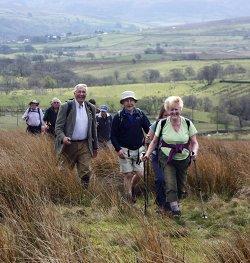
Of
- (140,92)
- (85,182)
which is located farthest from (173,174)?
(140,92)

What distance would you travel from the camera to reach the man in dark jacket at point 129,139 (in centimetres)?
754

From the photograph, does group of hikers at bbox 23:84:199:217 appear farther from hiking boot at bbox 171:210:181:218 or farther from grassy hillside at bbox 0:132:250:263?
grassy hillside at bbox 0:132:250:263

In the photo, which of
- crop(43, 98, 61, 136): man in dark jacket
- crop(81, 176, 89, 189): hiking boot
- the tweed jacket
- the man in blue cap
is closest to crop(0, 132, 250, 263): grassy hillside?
crop(81, 176, 89, 189): hiking boot

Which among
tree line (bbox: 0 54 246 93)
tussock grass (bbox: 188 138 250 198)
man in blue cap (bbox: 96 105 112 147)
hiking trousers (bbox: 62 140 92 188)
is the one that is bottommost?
tree line (bbox: 0 54 246 93)

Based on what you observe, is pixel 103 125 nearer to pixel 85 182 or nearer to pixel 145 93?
pixel 85 182

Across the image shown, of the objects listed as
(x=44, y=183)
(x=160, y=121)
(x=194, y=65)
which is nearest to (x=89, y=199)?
(x=44, y=183)

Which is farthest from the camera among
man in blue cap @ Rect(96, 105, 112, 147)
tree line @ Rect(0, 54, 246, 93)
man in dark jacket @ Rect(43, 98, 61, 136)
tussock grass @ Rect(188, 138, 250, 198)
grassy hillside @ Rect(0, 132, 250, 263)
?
tree line @ Rect(0, 54, 246, 93)

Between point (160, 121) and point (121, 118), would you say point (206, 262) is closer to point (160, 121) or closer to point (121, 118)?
point (160, 121)

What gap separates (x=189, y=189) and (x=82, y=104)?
189cm

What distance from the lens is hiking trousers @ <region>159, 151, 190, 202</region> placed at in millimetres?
6500

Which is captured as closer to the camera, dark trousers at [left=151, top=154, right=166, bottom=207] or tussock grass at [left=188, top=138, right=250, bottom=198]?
dark trousers at [left=151, top=154, right=166, bottom=207]

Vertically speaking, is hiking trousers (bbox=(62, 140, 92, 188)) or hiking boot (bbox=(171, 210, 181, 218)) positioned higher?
hiking trousers (bbox=(62, 140, 92, 188))

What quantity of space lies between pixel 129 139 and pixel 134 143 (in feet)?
0.33

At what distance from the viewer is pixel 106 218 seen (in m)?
5.95
